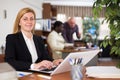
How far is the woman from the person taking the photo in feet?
7.70

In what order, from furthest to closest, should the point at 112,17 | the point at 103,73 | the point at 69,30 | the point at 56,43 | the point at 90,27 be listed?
the point at 90,27, the point at 69,30, the point at 56,43, the point at 103,73, the point at 112,17

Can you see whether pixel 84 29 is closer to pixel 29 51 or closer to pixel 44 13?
pixel 44 13

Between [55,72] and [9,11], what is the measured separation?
3.79 meters

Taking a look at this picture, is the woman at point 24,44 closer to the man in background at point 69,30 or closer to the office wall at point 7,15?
the office wall at point 7,15

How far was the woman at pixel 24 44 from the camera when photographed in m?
2.35

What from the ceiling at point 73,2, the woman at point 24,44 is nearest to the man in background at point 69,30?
the ceiling at point 73,2

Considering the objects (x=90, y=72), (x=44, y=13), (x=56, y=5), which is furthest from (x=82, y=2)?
(x=90, y=72)

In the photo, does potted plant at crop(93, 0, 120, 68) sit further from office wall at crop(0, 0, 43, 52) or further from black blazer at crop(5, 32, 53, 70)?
office wall at crop(0, 0, 43, 52)

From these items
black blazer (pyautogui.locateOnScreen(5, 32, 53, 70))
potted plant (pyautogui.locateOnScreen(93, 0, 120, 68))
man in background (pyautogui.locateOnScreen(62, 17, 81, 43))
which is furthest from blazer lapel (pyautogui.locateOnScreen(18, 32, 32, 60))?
man in background (pyautogui.locateOnScreen(62, 17, 81, 43))

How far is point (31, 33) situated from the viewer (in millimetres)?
2615

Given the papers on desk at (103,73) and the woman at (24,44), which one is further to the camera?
the woman at (24,44)

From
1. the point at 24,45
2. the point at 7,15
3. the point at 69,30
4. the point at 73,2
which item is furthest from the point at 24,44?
the point at 73,2

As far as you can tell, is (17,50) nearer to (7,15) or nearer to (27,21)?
(27,21)

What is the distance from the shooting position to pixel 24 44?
247 centimetres
